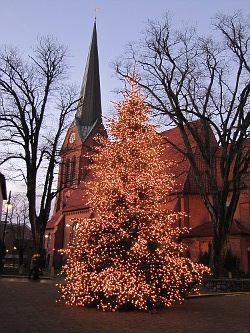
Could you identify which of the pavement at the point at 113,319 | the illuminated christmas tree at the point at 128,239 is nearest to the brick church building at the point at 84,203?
the illuminated christmas tree at the point at 128,239

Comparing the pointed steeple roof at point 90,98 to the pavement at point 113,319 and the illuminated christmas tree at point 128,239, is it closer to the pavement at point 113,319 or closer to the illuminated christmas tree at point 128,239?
the illuminated christmas tree at point 128,239

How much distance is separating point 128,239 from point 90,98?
37444 millimetres

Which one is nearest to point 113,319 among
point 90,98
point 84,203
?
point 84,203

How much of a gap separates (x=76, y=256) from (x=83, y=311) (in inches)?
69.3

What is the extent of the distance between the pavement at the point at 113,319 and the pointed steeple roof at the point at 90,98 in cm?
3610

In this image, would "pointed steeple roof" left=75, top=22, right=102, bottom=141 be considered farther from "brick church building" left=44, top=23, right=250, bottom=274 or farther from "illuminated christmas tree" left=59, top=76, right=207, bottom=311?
"illuminated christmas tree" left=59, top=76, right=207, bottom=311

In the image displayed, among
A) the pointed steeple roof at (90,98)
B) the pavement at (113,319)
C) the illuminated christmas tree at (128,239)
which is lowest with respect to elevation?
the pavement at (113,319)

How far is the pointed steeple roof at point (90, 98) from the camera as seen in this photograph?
150 ft

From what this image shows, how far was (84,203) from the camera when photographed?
119 feet

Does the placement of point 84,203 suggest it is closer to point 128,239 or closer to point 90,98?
point 90,98

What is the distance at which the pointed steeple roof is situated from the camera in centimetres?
4562

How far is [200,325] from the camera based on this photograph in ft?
25.9

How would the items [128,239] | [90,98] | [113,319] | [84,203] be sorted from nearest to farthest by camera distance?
[113,319]
[128,239]
[84,203]
[90,98]

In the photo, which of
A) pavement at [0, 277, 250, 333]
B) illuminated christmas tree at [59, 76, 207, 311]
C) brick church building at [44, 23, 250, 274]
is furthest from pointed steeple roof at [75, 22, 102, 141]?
pavement at [0, 277, 250, 333]
